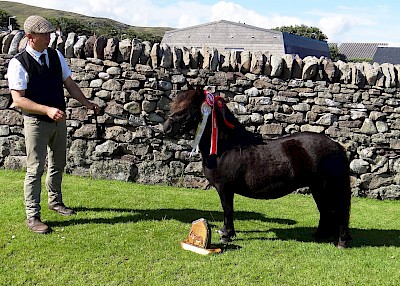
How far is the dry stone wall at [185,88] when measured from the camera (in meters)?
8.19

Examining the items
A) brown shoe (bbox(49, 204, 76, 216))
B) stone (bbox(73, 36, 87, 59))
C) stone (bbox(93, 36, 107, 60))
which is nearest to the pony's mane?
brown shoe (bbox(49, 204, 76, 216))

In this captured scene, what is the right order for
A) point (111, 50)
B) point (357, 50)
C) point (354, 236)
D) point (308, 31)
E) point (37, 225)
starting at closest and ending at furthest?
point (37, 225), point (354, 236), point (111, 50), point (357, 50), point (308, 31)

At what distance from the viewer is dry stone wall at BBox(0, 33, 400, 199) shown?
8188 mm

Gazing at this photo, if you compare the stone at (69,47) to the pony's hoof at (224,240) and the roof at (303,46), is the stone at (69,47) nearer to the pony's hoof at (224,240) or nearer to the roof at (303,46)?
the pony's hoof at (224,240)

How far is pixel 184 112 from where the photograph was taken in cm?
493

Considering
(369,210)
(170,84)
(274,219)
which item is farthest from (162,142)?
(369,210)

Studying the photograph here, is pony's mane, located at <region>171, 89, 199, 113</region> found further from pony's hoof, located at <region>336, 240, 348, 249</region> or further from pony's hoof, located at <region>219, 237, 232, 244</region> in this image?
pony's hoof, located at <region>336, 240, 348, 249</region>

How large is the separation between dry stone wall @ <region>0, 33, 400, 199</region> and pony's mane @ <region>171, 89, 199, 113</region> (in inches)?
130

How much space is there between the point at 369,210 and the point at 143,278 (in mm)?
5036

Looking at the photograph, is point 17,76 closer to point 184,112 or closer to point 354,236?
point 184,112

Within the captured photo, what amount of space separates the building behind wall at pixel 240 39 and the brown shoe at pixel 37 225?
102 feet

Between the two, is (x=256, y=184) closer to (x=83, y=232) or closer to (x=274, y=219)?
(x=274, y=219)

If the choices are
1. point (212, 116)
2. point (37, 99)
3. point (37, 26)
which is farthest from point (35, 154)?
point (212, 116)

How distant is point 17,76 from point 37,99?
1.14 ft
